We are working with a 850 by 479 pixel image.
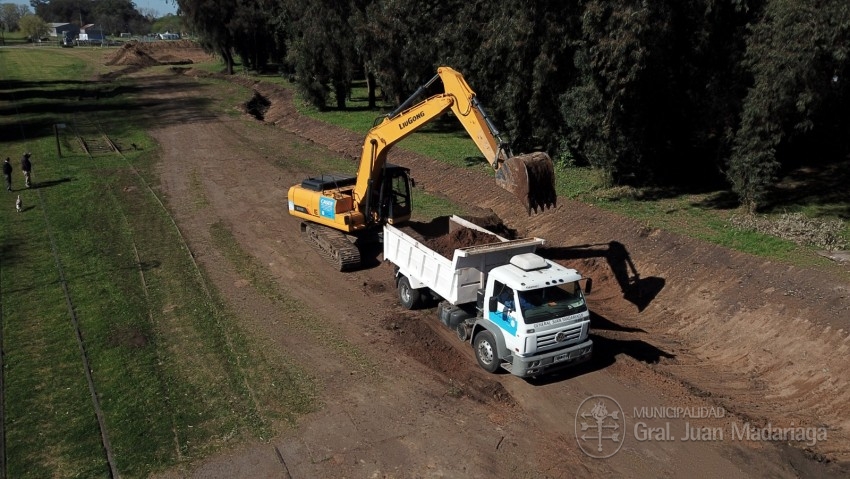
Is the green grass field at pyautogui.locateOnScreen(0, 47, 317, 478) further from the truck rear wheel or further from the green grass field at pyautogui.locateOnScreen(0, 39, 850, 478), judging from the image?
the truck rear wheel

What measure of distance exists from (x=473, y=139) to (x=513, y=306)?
15.4ft

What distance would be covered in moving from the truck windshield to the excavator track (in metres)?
7.27

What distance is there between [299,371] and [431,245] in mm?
4535

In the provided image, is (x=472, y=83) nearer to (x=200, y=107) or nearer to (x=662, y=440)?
(x=662, y=440)

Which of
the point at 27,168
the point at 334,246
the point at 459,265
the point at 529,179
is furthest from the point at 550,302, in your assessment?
the point at 27,168

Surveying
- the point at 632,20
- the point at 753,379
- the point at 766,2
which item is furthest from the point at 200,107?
the point at 753,379

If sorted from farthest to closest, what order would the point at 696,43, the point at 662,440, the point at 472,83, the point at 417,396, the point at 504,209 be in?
1. the point at 472,83
2. the point at 504,209
3. the point at 696,43
4. the point at 417,396
5. the point at 662,440

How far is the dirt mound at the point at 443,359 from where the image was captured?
12219 millimetres

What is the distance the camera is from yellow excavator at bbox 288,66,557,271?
14547mm

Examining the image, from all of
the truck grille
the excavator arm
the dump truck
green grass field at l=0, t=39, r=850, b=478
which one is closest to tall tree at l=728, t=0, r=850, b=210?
green grass field at l=0, t=39, r=850, b=478

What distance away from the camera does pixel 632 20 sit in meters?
18.8

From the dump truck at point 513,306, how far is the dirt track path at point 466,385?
0.66m

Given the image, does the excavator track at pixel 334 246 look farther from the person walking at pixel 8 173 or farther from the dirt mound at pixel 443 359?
the person walking at pixel 8 173

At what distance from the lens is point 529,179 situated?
43.1 ft
